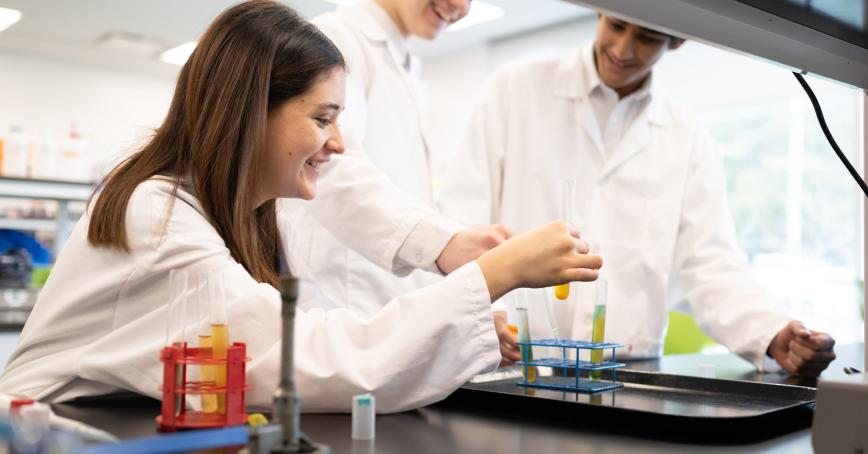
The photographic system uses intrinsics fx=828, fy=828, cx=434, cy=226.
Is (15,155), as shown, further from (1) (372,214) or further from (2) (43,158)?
(1) (372,214)

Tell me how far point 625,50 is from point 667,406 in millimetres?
959

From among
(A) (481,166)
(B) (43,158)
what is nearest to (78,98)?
(B) (43,158)

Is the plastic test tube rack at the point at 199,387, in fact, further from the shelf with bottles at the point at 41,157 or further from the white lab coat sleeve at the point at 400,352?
the shelf with bottles at the point at 41,157

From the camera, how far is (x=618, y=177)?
5.98 ft

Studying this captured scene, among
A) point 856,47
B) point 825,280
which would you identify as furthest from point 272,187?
point 825,280

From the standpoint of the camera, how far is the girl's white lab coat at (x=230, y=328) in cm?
86

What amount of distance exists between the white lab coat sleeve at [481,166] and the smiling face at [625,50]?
236mm

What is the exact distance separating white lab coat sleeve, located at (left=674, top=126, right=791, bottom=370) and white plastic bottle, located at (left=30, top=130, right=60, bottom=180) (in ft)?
9.68

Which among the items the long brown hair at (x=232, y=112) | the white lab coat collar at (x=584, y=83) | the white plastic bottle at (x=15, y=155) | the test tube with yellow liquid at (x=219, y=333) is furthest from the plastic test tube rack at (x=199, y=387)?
the white plastic bottle at (x=15, y=155)

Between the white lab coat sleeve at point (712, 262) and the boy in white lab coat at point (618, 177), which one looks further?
the boy in white lab coat at point (618, 177)

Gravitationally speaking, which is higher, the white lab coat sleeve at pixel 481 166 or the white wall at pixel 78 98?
the white wall at pixel 78 98

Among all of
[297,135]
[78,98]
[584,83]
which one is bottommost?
[297,135]

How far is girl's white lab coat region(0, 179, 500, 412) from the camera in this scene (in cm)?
86

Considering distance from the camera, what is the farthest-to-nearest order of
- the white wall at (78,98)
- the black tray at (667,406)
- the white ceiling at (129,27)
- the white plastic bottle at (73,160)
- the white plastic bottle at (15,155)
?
the white wall at (78,98) → the white ceiling at (129,27) → the white plastic bottle at (73,160) → the white plastic bottle at (15,155) → the black tray at (667,406)
